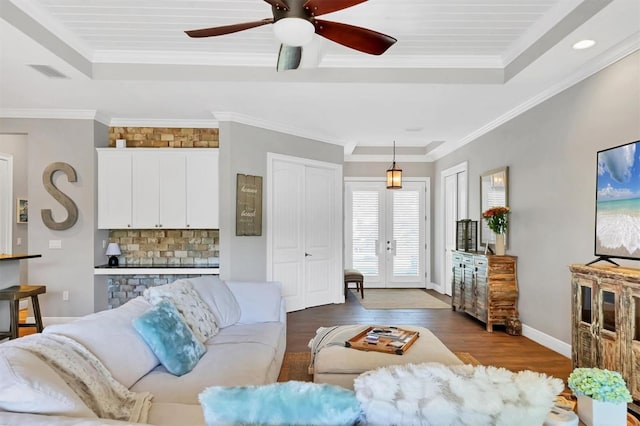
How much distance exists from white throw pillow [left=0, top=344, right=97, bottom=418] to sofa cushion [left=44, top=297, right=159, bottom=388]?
521 millimetres

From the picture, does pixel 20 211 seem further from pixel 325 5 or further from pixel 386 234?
pixel 386 234

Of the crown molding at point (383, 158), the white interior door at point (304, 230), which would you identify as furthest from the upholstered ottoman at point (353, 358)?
the crown molding at point (383, 158)

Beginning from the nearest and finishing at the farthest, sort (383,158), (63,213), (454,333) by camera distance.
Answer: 1. (454,333)
2. (63,213)
3. (383,158)

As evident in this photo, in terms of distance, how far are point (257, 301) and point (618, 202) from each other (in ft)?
9.84

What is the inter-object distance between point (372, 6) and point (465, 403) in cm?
267

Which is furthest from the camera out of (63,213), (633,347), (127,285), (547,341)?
(127,285)

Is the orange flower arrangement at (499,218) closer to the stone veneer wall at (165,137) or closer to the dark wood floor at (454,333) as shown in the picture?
the dark wood floor at (454,333)

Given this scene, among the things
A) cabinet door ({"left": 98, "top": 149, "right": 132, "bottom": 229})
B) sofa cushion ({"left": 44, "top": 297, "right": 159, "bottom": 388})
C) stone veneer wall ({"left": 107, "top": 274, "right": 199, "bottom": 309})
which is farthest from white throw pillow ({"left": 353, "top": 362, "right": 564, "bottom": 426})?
cabinet door ({"left": 98, "top": 149, "right": 132, "bottom": 229})

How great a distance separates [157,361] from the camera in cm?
217

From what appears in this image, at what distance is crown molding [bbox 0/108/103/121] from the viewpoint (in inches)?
179

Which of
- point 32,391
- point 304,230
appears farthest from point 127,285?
point 32,391

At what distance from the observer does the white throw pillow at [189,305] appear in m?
2.57

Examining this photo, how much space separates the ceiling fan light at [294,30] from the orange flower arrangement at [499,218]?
3.45 meters

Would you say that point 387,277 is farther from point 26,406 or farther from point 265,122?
point 26,406
